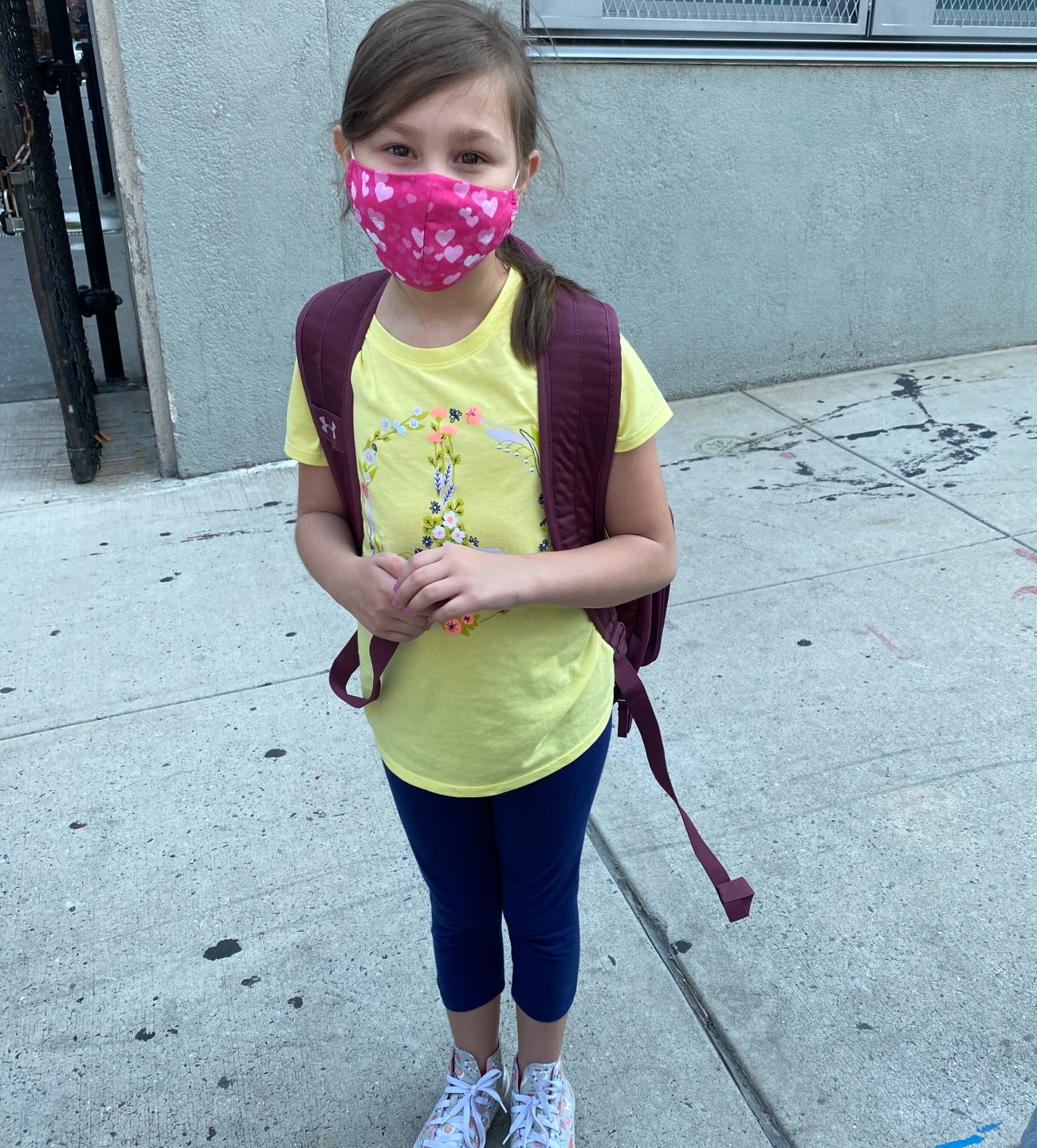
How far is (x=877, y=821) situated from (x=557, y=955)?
1060 mm

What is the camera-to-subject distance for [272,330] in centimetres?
419

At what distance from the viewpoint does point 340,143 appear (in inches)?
56.0

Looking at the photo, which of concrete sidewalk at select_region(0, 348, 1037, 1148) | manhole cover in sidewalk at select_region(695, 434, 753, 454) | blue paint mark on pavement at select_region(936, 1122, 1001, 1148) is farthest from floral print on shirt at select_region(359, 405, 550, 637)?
manhole cover in sidewalk at select_region(695, 434, 753, 454)

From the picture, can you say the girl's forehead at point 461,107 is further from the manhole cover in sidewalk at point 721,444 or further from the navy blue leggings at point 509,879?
the manhole cover in sidewalk at point 721,444

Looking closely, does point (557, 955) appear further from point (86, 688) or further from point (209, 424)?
point (209, 424)

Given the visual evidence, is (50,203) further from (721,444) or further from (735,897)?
(735,897)

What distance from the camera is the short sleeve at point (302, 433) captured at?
→ 152 centimetres

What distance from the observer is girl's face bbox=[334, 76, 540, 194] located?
1283mm

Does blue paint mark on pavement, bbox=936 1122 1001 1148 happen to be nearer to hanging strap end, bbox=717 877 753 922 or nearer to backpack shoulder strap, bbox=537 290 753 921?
hanging strap end, bbox=717 877 753 922

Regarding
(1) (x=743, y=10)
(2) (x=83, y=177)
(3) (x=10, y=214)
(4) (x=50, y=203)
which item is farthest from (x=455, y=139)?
(2) (x=83, y=177)

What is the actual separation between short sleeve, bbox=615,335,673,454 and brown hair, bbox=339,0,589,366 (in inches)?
4.4

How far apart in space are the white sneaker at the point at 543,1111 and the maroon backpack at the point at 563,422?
573mm

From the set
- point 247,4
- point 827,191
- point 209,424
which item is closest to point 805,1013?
point 209,424

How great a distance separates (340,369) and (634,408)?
39 centimetres
